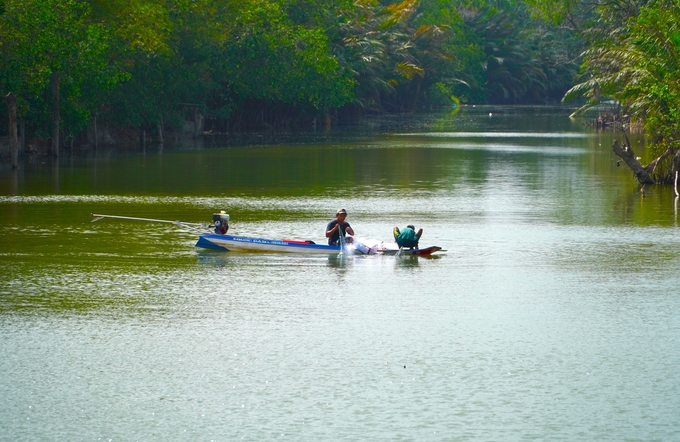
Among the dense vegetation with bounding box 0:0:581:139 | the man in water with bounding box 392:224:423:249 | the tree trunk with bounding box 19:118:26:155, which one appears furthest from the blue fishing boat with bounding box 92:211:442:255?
the tree trunk with bounding box 19:118:26:155

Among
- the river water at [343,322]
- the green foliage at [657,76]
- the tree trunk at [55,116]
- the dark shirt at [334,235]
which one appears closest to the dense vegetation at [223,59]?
the tree trunk at [55,116]

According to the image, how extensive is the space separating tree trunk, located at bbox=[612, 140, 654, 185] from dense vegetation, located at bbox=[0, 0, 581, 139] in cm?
2174

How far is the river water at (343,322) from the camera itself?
457 inches

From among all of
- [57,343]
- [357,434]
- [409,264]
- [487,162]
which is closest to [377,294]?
[409,264]

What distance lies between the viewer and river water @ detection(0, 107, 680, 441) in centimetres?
1161

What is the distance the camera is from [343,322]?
1584 centimetres

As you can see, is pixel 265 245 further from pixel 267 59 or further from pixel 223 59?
pixel 267 59

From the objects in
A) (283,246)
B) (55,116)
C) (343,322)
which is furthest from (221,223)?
(55,116)

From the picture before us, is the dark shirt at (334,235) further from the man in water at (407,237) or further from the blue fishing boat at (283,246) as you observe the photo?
the man in water at (407,237)

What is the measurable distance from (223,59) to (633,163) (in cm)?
3434

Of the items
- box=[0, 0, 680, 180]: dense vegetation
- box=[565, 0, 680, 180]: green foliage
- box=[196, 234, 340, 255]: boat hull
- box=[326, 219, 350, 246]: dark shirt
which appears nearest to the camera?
box=[196, 234, 340, 255]: boat hull

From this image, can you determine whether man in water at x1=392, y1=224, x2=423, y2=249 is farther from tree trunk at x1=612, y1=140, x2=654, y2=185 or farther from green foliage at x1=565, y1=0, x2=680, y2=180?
green foliage at x1=565, y1=0, x2=680, y2=180

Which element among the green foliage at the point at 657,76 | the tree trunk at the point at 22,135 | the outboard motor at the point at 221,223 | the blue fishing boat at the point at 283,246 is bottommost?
the blue fishing boat at the point at 283,246

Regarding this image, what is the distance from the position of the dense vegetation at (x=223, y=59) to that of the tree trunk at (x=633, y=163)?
71.3ft
